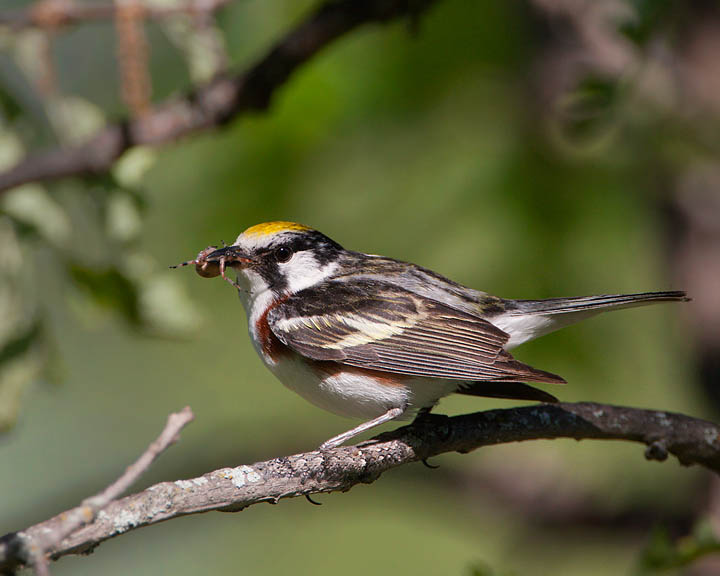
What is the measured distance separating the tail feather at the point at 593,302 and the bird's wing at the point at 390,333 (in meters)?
0.21

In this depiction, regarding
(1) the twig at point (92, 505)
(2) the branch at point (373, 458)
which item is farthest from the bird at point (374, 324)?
(1) the twig at point (92, 505)

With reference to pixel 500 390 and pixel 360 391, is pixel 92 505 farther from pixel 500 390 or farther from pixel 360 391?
pixel 500 390

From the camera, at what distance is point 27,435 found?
7.58 metres

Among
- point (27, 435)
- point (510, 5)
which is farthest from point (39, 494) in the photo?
point (510, 5)

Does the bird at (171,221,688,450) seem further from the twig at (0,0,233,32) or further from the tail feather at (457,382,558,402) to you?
the twig at (0,0,233,32)

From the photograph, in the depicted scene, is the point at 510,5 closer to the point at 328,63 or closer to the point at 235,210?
the point at 328,63

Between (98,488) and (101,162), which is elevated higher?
(101,162)

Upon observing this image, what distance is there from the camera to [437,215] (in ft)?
14.8

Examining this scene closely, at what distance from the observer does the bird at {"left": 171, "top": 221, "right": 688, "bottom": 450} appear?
292cm

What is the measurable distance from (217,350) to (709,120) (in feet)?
12.6

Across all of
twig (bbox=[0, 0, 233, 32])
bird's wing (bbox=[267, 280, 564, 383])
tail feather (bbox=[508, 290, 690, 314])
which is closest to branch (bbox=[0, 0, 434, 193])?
twig (bbox=[0, 0, 233, 32])

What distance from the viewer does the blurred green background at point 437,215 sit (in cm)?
340

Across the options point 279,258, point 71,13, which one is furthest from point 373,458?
point 71,13

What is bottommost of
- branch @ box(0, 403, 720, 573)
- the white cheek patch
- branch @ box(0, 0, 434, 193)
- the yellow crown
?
branch @ box(0, 403, 720, 573)
